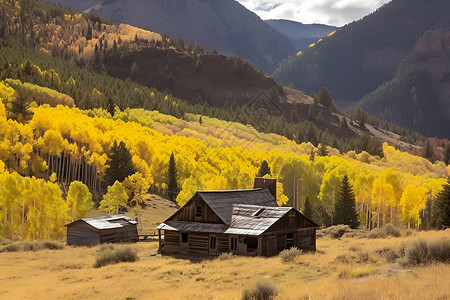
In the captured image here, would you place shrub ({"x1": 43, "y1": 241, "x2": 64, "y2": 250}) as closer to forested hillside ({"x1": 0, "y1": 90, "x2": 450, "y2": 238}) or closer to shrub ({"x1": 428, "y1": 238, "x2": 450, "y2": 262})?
forested hillside ({"x1": 0, "y1": 90, "x2": 450, "y2": 238})

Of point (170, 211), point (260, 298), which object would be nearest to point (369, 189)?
point (170, 211)

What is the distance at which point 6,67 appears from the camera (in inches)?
6166

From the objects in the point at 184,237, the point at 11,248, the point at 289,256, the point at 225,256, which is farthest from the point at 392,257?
the point at 11,248

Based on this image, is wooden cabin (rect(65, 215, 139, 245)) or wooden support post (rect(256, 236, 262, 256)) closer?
wooden support post (rect(256, 236, 262, 256))

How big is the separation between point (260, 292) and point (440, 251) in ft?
30.3

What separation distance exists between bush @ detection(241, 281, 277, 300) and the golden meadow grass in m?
0.40

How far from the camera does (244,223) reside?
37.3 metres

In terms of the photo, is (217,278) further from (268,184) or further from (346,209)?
(346,209)

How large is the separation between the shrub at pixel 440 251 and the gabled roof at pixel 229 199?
62.3 feet

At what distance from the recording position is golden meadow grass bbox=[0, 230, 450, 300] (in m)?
16.4

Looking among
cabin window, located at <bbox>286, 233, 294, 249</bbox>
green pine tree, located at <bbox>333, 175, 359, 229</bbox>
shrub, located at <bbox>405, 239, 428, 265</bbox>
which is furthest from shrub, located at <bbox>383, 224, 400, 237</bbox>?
shrub, located at <bbox>405, 239, 428, 265</bbox>

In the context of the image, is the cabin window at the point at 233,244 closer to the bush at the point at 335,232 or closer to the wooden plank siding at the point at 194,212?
the wooden plank siding at the point at 194,212

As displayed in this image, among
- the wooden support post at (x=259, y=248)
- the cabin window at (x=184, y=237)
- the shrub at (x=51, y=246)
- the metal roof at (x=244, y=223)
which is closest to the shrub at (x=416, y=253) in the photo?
the metal roof at (x=244, y=223)

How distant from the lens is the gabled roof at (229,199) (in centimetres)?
3875
